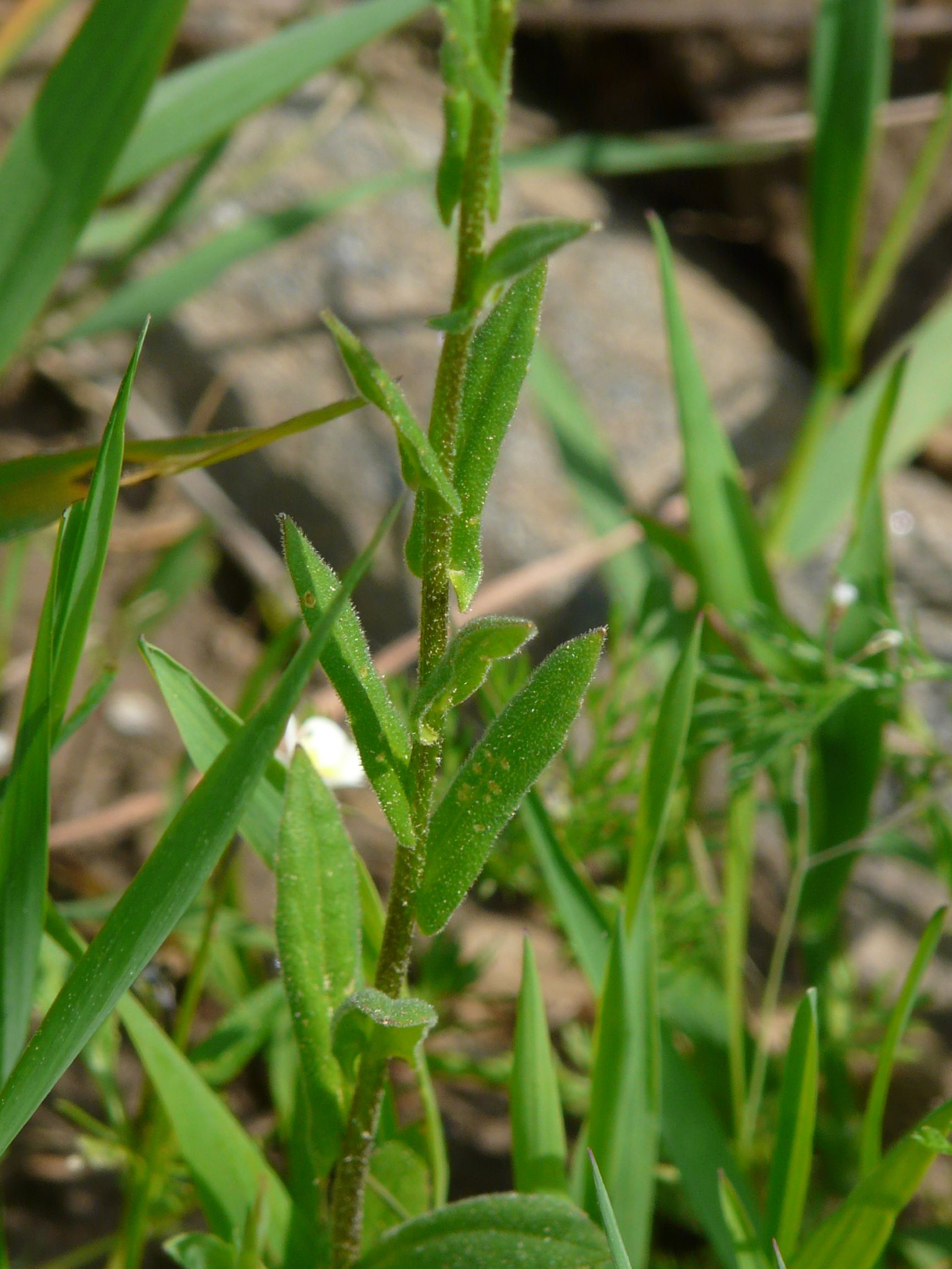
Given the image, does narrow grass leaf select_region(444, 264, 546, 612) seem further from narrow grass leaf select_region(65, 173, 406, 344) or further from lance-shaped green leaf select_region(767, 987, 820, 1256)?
narrow grass leaf select_region(65, 173, 406, 344)

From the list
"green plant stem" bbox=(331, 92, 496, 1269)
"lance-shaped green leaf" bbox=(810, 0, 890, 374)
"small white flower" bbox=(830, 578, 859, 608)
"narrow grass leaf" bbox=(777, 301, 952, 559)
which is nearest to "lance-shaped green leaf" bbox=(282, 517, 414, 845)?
"green plant stem" bbox=(331, 92, 496, 1269)

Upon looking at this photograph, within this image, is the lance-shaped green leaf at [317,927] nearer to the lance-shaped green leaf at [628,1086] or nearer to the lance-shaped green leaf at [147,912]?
the lance-shaped green leaf at [147,912]

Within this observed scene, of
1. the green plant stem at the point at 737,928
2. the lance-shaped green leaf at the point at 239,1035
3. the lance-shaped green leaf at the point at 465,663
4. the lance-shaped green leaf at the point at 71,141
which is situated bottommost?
the green plant stem at the point at 737,928

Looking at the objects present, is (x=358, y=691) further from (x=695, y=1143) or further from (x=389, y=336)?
(x=389, y=336)

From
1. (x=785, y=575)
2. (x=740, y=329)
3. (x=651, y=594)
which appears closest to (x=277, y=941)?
(x=651, y=594)

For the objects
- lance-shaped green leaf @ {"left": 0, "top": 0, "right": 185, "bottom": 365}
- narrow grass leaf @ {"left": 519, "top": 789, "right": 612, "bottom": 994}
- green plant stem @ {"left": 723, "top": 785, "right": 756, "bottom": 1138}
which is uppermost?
lance-shaped green leaf @ {"left": 0, "top": 0, "right": 185, "bottom": 365}

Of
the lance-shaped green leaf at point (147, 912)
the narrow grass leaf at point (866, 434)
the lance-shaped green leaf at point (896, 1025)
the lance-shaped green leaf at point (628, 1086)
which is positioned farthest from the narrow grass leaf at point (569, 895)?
the narrow grass leaf at point (866, 434)
